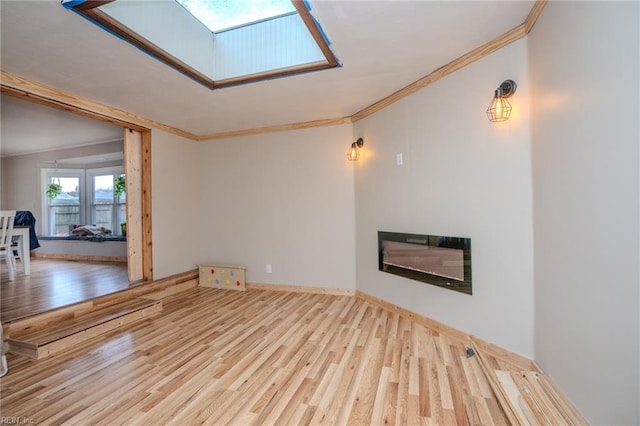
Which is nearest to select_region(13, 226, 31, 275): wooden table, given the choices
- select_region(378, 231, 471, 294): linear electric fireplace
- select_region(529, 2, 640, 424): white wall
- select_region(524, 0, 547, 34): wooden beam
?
select_region(378, 231, 471, 294): linear electric fireplace

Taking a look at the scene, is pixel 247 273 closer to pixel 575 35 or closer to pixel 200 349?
pixel 200 349

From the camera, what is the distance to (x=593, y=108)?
4.22ft

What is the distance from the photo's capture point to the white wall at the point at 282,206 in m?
3.81

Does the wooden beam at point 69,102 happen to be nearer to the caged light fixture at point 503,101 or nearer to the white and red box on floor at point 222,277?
the white and red box on floor at point 222,277

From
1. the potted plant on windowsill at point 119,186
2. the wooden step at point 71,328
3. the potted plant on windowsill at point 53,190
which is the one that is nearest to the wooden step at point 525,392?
the wooden step at point 71,328

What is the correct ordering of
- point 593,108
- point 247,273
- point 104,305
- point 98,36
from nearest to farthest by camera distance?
point 593,108 → point 98,36 → point 104,305 → point 247,273

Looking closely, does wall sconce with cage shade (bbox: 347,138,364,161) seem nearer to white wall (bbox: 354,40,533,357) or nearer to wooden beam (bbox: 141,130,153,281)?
white wall (bbox: 354,40,533,357)

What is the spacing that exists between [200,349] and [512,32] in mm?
3466

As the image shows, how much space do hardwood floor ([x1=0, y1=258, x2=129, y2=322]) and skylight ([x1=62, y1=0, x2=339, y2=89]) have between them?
2.70 metres

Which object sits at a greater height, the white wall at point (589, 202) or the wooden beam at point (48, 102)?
the wooden beam at point (48, 102)

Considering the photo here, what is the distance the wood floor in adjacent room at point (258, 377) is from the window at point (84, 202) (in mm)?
5260

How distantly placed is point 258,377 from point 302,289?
Result: 207 cm

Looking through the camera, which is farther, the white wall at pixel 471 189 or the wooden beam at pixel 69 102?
the wooden beam at pixel 69 102

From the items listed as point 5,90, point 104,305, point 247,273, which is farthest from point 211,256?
point 5,90
